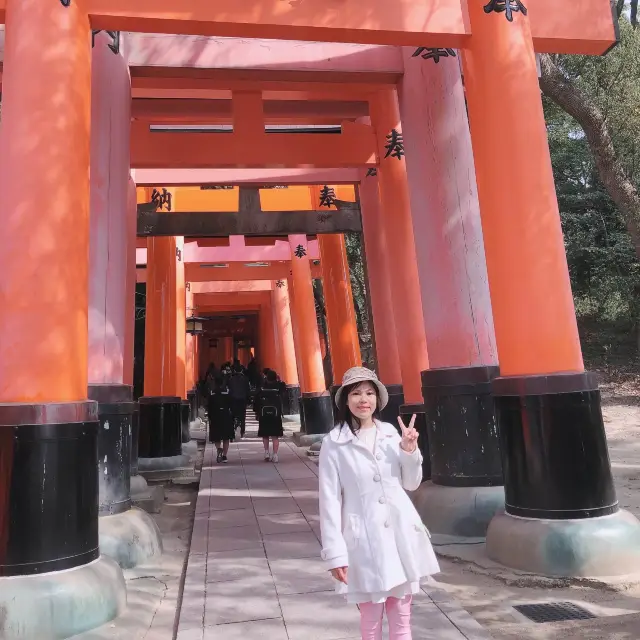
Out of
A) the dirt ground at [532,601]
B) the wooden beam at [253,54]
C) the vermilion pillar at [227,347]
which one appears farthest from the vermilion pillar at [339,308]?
the vermilion pillar at [227,347]

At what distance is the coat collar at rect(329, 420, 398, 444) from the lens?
2.25 metres

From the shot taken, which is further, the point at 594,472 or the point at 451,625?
the point at 594,472

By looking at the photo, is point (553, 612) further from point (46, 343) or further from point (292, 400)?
point (292, 400)

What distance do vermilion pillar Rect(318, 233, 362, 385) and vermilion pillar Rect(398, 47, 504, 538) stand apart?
253 inches

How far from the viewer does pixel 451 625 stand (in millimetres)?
3016

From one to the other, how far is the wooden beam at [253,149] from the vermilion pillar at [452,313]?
2114 mm

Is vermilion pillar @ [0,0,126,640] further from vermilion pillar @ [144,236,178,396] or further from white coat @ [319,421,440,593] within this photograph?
vermilion pillar @ [144,236,178,396]

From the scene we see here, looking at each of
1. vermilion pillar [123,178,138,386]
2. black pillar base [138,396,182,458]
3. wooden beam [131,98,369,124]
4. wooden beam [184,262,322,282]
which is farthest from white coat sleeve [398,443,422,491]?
wooden beam [184,262,322,282]

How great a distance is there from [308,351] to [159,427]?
183 inches

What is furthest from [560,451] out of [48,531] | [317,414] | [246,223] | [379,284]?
[317,414]

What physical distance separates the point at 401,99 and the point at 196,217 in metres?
4.81

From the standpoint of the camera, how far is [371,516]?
7.01 ft

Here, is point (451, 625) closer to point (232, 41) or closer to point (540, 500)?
point (540, 500)

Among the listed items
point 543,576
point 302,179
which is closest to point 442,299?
point 543,576
